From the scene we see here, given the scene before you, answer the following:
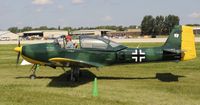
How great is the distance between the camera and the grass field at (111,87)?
991 cm

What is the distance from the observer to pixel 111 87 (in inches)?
494

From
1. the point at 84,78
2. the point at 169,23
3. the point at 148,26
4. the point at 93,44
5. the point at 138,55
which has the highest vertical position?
the point at 169,23

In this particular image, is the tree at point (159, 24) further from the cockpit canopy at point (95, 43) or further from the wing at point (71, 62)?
the wing at point (71, 62)

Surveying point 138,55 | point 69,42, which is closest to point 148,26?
point 138,55

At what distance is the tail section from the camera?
14266 mm

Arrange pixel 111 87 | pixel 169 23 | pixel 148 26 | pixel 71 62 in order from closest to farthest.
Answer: pixel 111 87, pixel 71 62, pixel 148 26, pixel 169 23

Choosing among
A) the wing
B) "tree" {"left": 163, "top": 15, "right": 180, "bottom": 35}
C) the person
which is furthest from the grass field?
"tree" {"left": 163, "top": 15, "right": 180, "bottom": 35}

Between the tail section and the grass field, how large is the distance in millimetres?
1116

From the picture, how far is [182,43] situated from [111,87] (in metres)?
4.11

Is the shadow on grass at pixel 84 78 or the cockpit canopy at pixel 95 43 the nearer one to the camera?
the shadow on grass at pixel 84 78

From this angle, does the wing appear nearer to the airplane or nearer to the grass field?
the airplane

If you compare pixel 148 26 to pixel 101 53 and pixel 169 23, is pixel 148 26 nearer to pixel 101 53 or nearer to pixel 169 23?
pixel 169 23

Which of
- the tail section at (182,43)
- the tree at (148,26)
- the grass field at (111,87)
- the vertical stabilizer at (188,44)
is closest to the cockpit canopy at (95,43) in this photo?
the grass field at (111,87)

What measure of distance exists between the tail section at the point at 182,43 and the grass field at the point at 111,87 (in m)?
1.12
